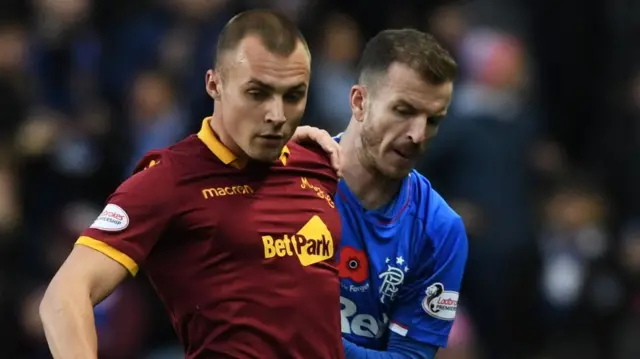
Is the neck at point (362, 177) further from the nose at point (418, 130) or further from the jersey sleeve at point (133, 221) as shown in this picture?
the jersey sleeve at point (133, 221)

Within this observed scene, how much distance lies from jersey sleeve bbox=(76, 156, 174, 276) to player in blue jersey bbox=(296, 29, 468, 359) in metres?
0.85

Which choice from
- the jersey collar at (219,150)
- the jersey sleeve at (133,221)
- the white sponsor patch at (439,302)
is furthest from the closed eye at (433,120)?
the jersey sleeve at (133,221)

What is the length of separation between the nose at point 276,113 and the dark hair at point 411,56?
76 cm

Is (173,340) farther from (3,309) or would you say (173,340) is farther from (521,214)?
(521,214)

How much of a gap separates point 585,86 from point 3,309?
5.72 meters

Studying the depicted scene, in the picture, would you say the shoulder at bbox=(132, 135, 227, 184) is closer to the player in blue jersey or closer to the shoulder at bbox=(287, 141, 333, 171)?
the shoulder at bbox=(287, 141, 333, 171)

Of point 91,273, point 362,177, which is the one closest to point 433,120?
point 362,177

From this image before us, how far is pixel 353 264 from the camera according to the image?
5.63m

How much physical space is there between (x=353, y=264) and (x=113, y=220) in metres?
1.23

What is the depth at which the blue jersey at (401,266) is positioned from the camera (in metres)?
5.66

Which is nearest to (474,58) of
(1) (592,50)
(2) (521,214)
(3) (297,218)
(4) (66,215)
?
(2) (521,214)

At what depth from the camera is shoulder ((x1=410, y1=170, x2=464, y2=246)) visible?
575 cm

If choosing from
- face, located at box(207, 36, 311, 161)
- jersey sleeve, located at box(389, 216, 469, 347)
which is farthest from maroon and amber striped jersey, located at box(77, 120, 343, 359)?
jersey sleeve, located at box(389, 216, 469, 347)

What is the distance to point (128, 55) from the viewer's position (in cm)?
1037
